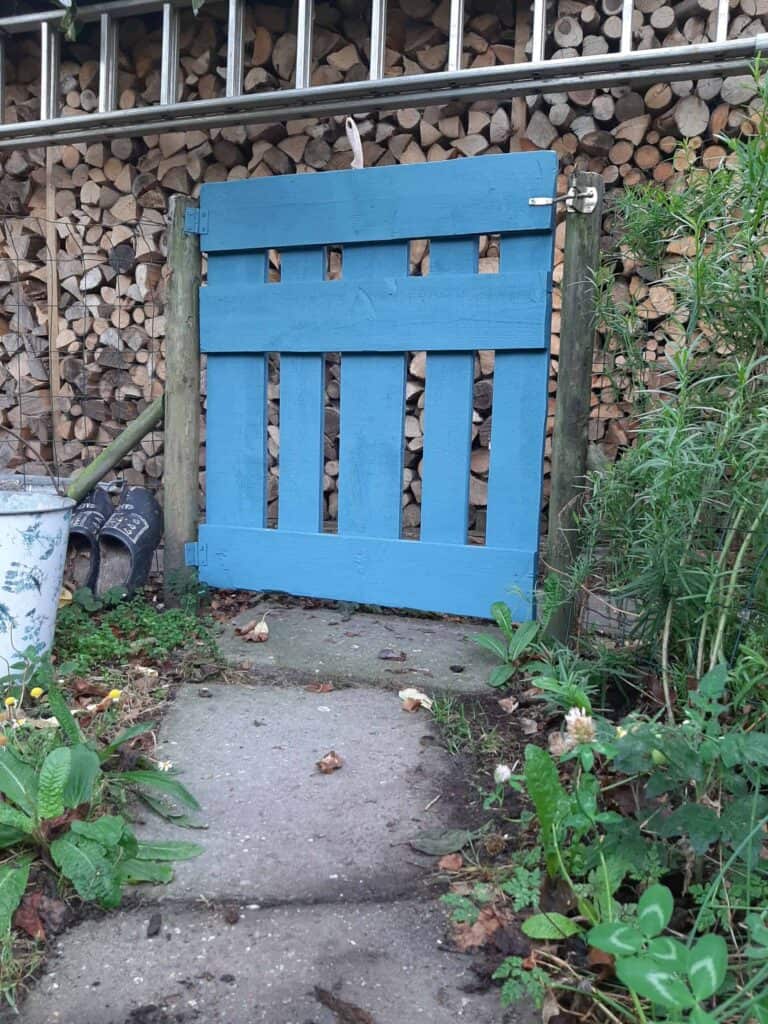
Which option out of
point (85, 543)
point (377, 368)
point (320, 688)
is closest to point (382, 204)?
point (377, 368)

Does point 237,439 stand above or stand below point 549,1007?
above

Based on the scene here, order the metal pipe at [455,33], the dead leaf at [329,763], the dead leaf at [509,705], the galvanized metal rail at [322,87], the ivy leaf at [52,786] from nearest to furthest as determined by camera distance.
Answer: the ivy leaf at [52,786], the dead leaf at [329,763], the dead leaf at [509,705], the galvanized metal rail at [322,87], the metal pipe at [455,33]

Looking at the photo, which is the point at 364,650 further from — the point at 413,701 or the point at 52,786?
the point at 52,786

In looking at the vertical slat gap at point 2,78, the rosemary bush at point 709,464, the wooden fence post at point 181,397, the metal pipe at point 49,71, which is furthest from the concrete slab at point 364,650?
the vertical slat gap at point 2,78

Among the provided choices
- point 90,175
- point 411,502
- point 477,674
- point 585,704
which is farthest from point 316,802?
point 90,175

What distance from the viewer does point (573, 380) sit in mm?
2719

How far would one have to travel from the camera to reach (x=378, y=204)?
118 inches

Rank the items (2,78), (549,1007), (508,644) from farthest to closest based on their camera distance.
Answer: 1. (2,78)
2. (508,644)
3. (549,1007)

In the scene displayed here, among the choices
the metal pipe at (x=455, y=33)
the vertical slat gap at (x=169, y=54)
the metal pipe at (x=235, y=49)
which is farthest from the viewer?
the vertical slat gap at (x=169, y=54)

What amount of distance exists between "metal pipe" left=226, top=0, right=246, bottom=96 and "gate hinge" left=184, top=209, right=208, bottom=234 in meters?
0.77

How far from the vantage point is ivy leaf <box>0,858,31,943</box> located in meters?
1.47

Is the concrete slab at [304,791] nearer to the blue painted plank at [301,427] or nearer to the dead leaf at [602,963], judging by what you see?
the dead leaf at [602,963]

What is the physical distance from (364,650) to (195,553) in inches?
34.2

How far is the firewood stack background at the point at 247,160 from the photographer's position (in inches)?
161
